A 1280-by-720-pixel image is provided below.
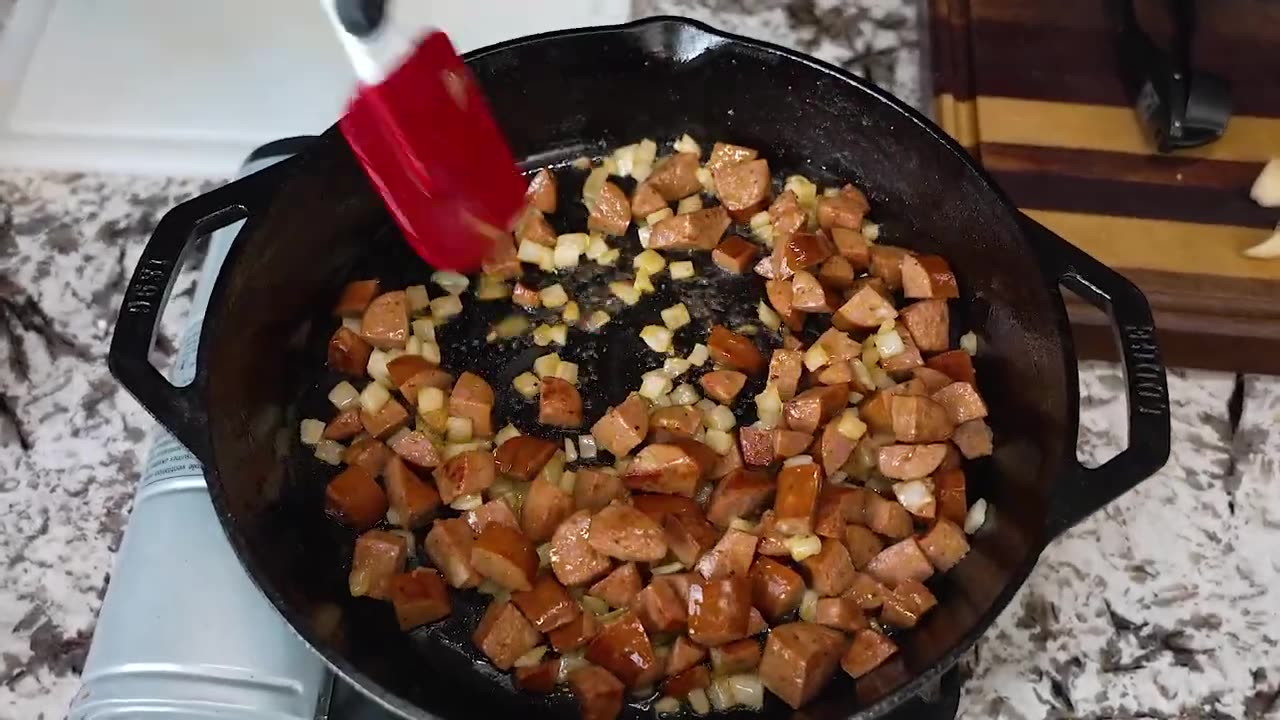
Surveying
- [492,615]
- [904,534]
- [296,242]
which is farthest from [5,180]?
[904,534]

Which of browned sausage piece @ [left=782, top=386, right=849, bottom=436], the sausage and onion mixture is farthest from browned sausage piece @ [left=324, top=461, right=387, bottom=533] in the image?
browned sausage piece @ [left=782, top=386, right=849, bottom=436]

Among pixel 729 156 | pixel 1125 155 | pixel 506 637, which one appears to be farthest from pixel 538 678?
pixel 1125 155

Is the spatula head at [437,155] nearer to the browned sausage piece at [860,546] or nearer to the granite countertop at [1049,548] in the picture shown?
the granite countertop at [1049,548]

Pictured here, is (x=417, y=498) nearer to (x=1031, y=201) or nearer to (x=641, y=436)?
(x=641, y=436)

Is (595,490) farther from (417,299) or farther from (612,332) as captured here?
(417,299)

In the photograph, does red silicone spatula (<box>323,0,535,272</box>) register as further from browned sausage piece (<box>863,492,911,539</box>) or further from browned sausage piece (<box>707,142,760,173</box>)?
browned sausage piece (<box>863,492,911,539</box>)

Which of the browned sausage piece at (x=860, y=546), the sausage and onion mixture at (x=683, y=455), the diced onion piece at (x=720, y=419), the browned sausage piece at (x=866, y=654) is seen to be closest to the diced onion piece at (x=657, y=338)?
the sausage and onion mixture at (x=683, y=455)

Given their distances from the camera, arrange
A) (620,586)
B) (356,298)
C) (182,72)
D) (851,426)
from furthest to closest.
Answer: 1. (182,72)
2. (356,298)
3. (851,426)
4. (620,586)
